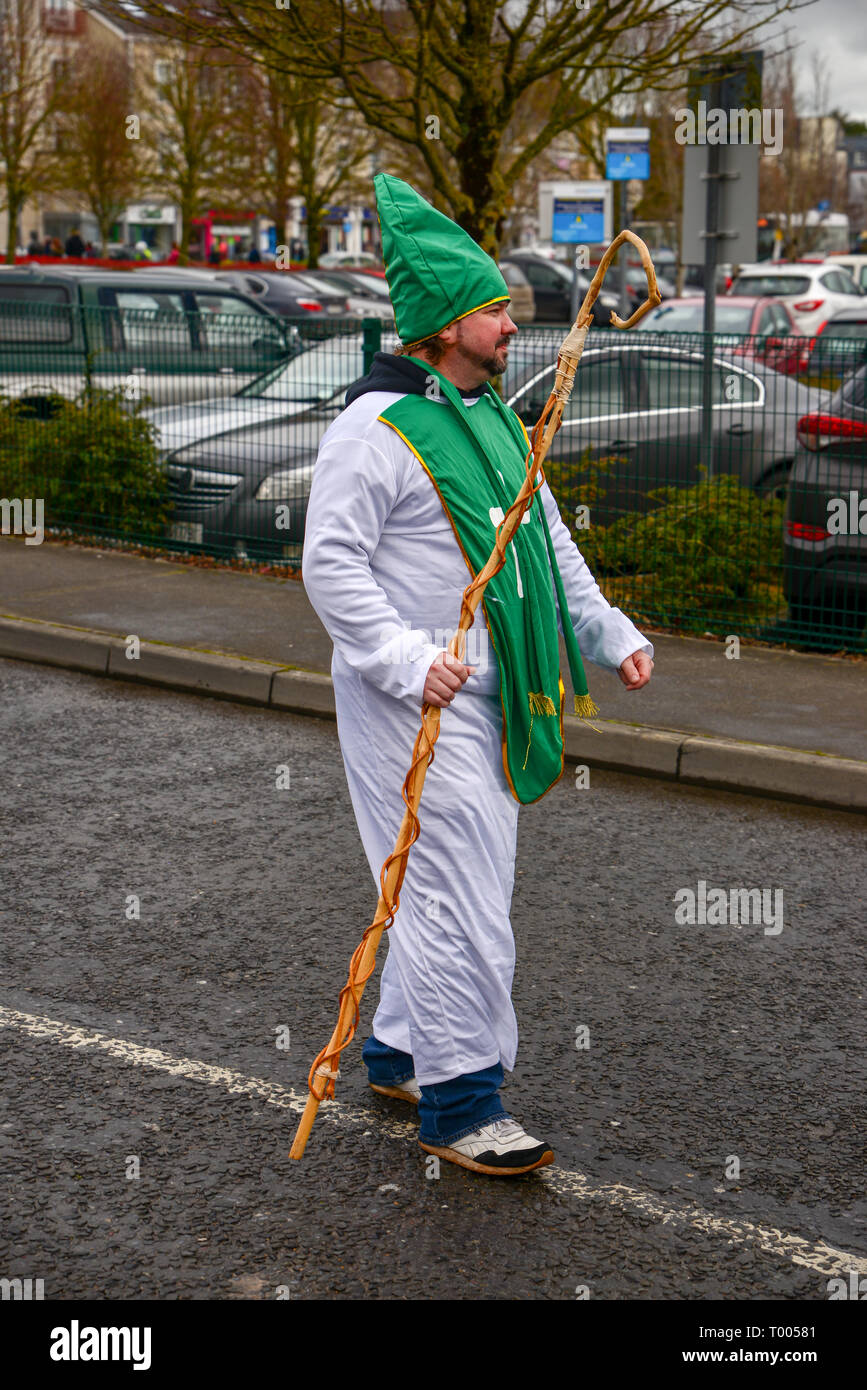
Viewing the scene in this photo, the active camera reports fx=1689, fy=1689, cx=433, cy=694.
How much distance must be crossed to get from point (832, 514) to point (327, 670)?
259 cm

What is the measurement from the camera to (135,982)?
4656mm

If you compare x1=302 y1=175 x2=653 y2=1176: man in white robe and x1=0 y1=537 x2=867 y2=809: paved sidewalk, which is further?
x1=0 y1=537 x2=867 y2=809: paved sidewalk

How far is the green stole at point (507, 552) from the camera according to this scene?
350cm

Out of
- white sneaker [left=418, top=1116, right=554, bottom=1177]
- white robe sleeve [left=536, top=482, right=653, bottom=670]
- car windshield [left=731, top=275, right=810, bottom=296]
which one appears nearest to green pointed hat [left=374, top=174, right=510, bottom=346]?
white robe sleeve [left=536, top=482, right=653, bottom=670]

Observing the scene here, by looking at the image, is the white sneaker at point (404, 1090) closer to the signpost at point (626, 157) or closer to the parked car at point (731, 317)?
the parked car at point (731, 317)

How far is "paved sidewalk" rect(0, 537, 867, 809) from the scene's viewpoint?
22.6 feet

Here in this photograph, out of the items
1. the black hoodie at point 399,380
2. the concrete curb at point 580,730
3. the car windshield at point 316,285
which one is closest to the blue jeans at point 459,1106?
the black hoodie at point 399,380

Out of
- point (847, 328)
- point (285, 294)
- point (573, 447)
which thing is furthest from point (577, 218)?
point (285, 294)

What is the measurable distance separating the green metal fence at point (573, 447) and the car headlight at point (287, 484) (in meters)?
0.01

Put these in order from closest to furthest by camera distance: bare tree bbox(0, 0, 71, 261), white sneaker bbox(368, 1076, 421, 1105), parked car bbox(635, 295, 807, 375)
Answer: white sneaker bbox(368, 1076, 421, 1105) → parked car bbox(635, 295, 807, 375) → bare tree bbox(0, 0, 71, 261)

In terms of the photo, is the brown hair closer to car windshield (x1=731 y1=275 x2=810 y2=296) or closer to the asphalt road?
the asphalt road

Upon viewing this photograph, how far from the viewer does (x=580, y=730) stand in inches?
286

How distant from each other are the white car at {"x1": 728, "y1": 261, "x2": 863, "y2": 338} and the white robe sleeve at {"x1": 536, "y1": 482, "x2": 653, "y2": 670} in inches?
998

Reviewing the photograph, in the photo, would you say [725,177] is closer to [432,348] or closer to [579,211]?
[432,348]
